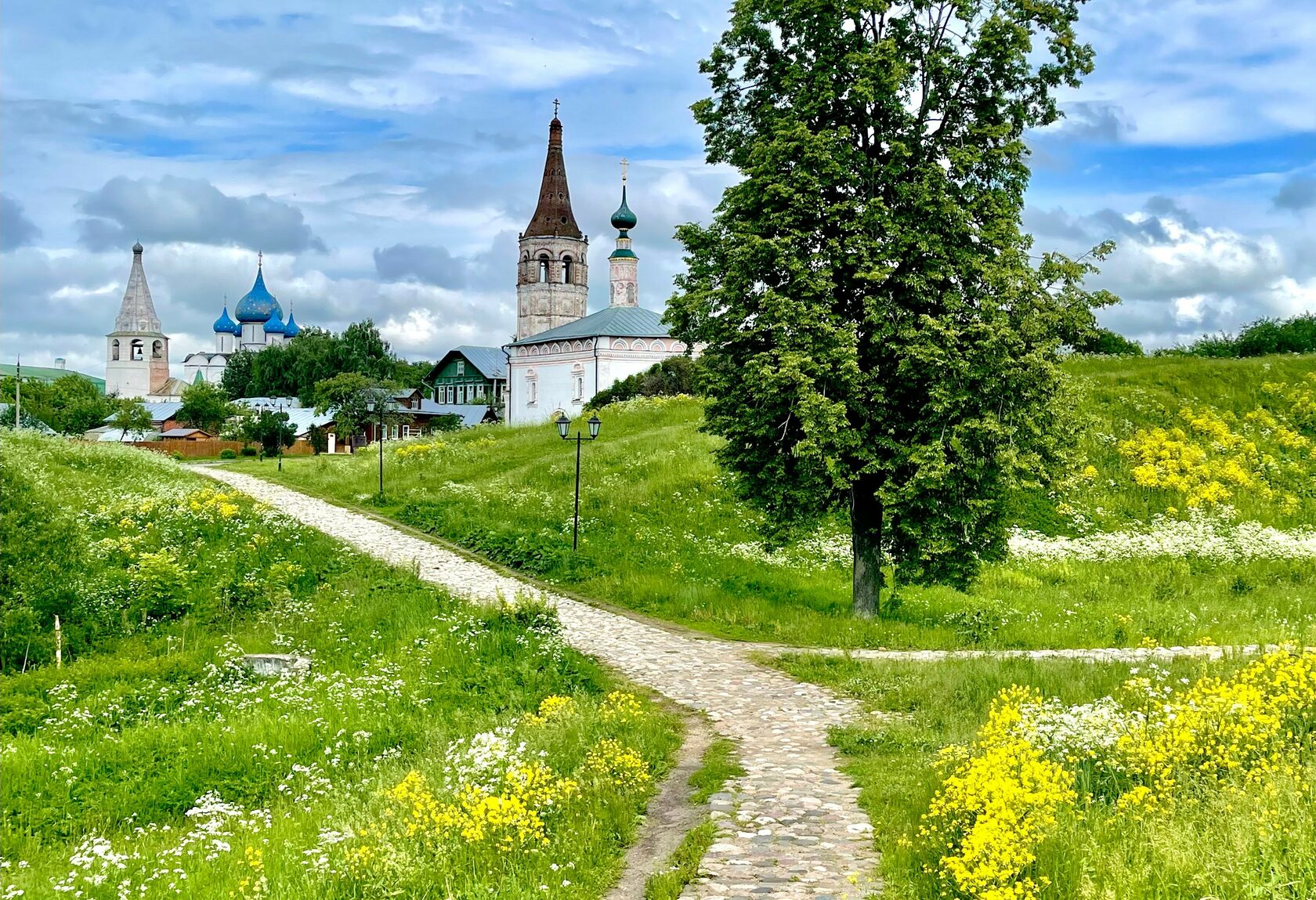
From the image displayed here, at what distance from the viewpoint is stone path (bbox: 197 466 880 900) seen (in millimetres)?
7477

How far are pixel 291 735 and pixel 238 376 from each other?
125171 millimetres

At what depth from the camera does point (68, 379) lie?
98.4m

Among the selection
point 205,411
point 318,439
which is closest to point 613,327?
point 318,439

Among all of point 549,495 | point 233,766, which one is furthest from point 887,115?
point 549,495

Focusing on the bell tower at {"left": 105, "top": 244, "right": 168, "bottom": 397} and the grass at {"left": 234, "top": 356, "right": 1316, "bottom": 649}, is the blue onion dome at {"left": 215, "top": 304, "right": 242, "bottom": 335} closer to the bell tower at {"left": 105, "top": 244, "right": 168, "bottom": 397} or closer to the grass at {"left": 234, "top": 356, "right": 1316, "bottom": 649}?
the bell tower at {"left": 105, "top": 244, "right": 168, "bottom": 397}

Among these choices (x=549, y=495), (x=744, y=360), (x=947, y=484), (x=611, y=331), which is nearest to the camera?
(x=947, y=484)

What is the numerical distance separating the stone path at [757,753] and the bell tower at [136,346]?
458ft

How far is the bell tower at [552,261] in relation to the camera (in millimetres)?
99812

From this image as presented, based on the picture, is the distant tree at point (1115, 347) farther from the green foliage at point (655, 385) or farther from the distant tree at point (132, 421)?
the distant tree at point (132, 421)

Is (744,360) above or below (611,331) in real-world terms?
below

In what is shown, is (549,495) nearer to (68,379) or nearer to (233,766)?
(233,766)

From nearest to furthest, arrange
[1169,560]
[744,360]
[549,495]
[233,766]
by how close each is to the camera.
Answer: [233,766] → [744,360] → [1169,560] → [549,495]

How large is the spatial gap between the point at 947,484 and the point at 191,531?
1788cm

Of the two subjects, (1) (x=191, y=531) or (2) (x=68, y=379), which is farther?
(2) (x=68, y=379)
